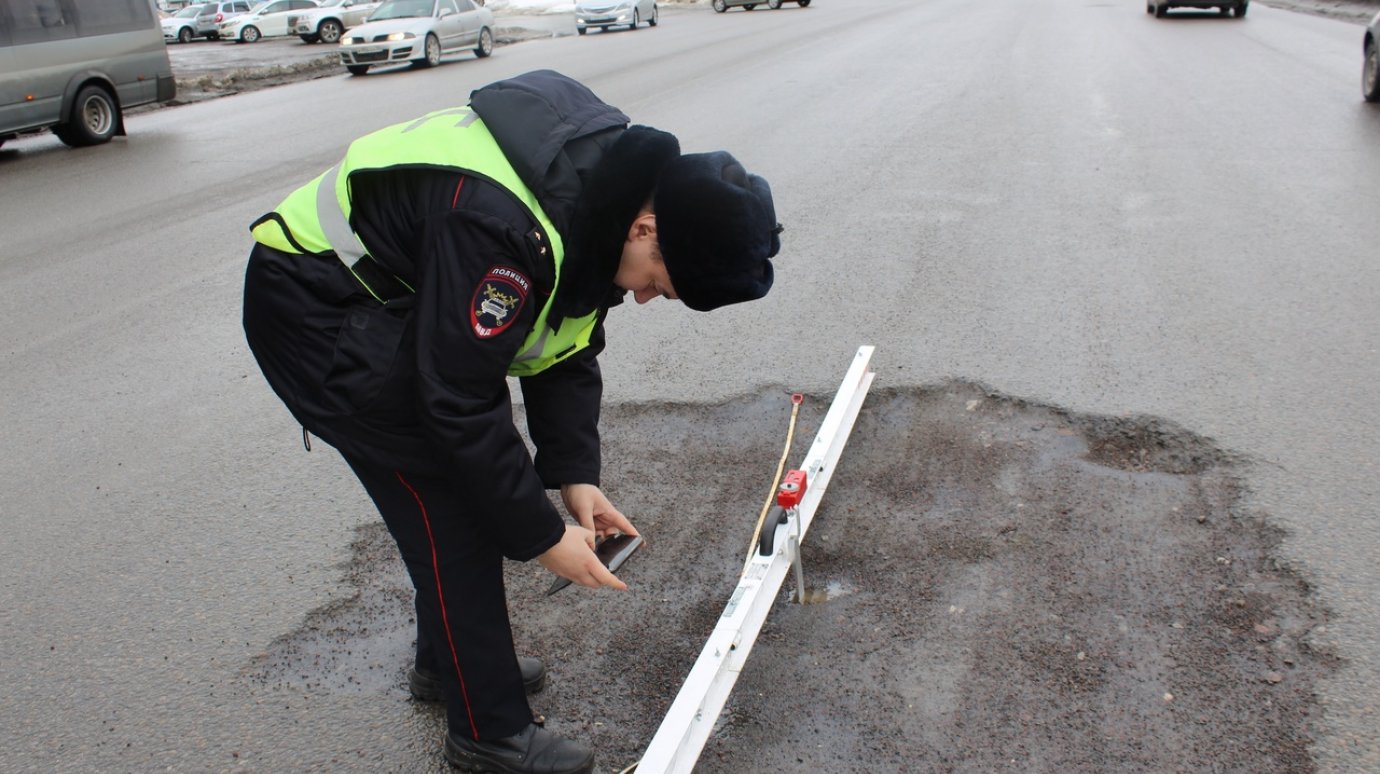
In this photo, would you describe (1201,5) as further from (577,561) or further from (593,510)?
(577,561)

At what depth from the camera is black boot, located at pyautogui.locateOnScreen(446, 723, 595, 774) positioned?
2529mm

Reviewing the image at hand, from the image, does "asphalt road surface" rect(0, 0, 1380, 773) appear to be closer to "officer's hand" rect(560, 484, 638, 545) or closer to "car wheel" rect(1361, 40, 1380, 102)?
"officer's hand" rect(560, 484, 638, 545)

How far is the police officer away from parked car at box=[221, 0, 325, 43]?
34.7 metres

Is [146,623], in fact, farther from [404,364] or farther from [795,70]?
[795,70]

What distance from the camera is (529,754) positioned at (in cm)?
254

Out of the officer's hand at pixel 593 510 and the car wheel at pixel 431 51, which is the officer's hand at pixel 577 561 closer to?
the officer's hand at pixel 593 510

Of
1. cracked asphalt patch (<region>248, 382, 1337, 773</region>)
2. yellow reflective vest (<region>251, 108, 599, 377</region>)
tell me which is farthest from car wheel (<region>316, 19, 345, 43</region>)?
yellow reflective vest (<region>251, 108, 599, 377</region>)

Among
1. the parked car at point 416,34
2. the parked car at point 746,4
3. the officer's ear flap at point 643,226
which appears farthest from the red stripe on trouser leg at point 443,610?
the parked car at point 746,4

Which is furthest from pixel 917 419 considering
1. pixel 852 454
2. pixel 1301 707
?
pixel 1301 707

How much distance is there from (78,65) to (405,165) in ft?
40.0

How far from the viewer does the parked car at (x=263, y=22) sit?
108 ft

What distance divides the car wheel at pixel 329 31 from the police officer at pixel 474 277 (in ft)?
104

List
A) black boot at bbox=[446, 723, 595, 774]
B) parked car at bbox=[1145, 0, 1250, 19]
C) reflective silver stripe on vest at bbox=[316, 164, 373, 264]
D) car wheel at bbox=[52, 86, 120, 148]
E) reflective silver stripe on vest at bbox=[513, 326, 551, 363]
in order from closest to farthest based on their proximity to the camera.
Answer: reflective silver stripe on vest at bbox=[316, 164, 373, 264] < reflective silver stripe on vest at bbox=[513, 326, 551, 363] < black boot at bbox=[446, 723, 595, 774] < car wheel at bbox=[52, 86, 120, 148] < parked car at bbox=[1145, 0, 1250, 19]

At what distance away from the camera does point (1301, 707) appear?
2.65 m
